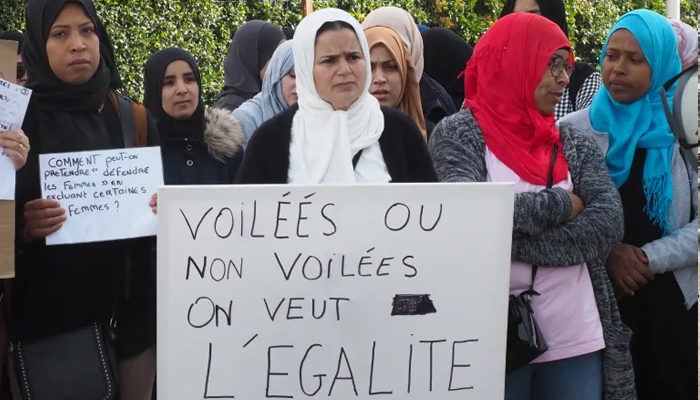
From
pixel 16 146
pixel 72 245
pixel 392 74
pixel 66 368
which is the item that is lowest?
pixel 66 368

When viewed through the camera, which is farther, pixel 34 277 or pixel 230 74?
pixel 230 74

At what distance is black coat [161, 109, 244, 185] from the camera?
11.3 ft

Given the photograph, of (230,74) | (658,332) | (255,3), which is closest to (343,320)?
(658,332)

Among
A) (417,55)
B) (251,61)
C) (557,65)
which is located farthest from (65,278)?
(251,61)

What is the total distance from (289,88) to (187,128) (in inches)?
21.0

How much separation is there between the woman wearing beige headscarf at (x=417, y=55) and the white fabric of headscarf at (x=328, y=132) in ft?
3.73

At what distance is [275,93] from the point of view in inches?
156

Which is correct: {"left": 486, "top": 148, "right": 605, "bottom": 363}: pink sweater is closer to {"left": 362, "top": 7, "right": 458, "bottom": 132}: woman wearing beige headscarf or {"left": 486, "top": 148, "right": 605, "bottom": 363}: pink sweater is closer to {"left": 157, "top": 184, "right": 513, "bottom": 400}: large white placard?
{"left": 157, "top": 184, "right": 513, "bottom": 400}: large white placard

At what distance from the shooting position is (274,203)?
2275mm

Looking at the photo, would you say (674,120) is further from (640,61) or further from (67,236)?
(67,236)

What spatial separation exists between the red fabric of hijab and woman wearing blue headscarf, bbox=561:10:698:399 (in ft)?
1.57

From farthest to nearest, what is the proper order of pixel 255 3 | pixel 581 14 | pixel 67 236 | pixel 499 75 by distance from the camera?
pixel 581 14 < pixel 255 3 < pixel 499 75 < pixel 67 236

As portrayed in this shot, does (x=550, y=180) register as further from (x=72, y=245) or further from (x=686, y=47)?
(x=72, y=245)

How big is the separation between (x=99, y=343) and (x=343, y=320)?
90cm
